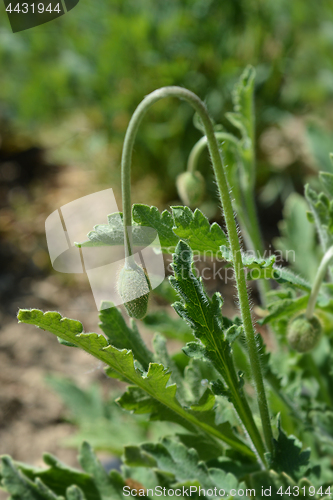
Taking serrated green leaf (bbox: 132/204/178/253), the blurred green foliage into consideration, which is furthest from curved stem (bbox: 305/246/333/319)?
the blurred green foliage

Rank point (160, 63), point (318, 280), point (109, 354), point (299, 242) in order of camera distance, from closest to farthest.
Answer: point (109, 354), point (318, 280), point (299, 242), point (160, 63)

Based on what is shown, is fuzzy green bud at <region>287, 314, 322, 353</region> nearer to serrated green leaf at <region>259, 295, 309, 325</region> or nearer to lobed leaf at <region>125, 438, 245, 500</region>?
serrated green leaf at <region>259, 295, 309, 325</region>

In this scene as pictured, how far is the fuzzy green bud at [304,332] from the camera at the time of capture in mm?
1141

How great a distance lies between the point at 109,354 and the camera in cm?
85

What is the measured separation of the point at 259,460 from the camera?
1.05 m

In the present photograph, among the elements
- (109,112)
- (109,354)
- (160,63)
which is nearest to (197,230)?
(109,354)

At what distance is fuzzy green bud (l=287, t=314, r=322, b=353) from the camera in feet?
3.74

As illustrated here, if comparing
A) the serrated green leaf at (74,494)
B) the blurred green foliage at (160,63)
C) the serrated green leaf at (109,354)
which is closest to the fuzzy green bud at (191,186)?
the serrated green leaf at (109,354)

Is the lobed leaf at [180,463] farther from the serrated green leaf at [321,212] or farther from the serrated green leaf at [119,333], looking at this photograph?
the serrated green leaf at [321,212]

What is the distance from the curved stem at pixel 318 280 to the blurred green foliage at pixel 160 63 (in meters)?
2.11

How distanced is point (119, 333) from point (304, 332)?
17.3 inches

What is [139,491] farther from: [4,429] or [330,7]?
[330,7]

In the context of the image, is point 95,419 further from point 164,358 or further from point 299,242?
point 299,242

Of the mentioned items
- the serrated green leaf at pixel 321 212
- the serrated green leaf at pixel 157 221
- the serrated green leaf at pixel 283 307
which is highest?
the serrated green leaf at pixel 157 221
